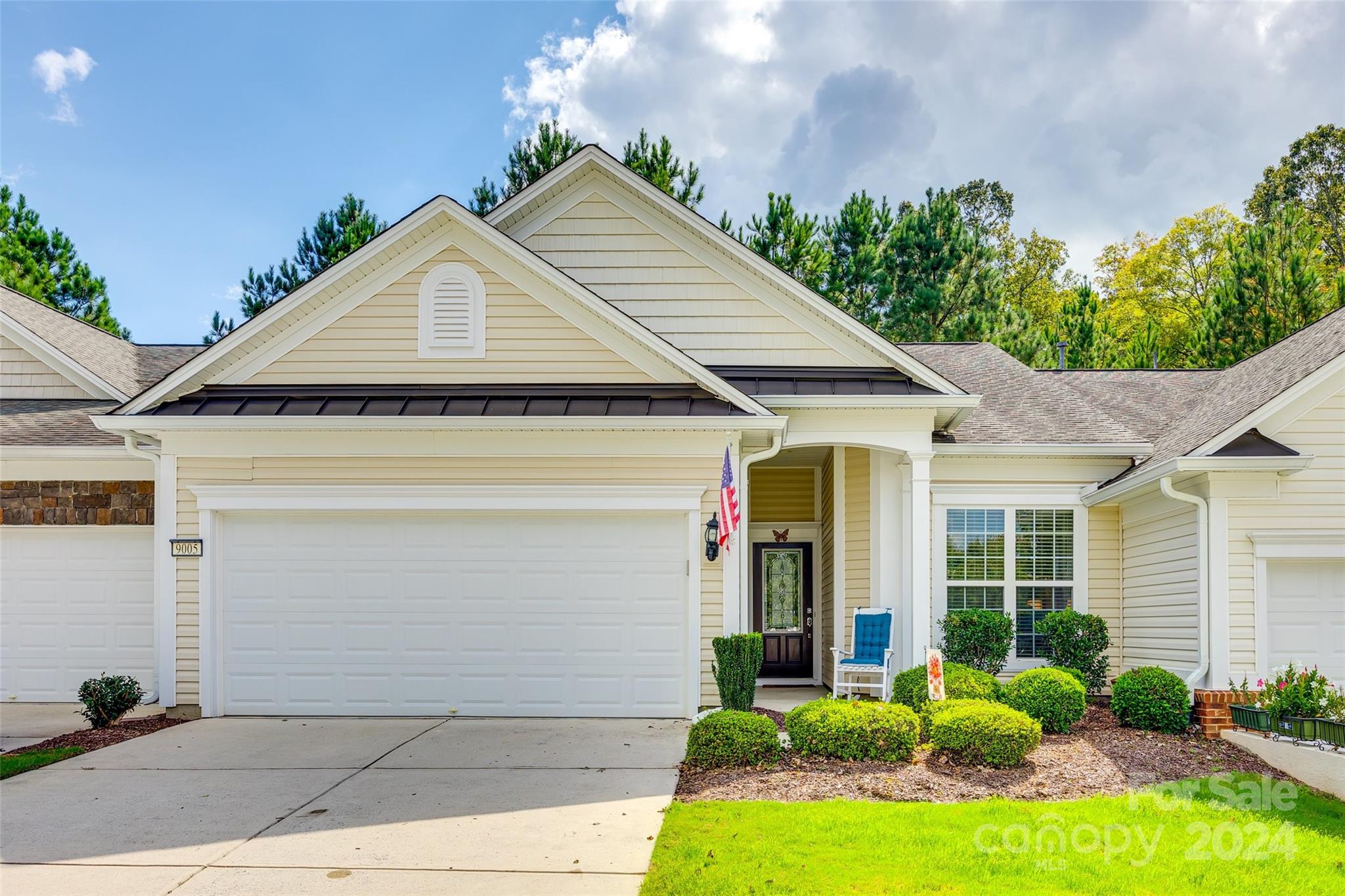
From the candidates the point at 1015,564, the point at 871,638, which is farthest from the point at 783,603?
the point at 1015,564

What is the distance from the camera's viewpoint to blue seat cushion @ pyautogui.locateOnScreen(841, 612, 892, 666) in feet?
36.0

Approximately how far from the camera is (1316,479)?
9773 mm

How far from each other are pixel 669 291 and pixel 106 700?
24.2 feet

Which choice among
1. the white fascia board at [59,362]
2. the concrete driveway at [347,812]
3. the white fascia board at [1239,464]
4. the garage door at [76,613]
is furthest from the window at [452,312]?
the white fascia board at [1239,464]

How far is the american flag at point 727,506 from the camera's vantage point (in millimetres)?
9305

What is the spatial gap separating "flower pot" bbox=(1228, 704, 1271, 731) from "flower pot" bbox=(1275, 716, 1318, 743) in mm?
114

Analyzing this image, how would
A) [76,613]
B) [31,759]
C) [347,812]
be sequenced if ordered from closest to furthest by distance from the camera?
1. [347,812]
2. [31,759]
3. [76,613]

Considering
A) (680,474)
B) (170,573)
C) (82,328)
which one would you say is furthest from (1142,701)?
(82,328)

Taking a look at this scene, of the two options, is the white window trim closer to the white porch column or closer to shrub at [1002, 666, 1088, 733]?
the white porch column

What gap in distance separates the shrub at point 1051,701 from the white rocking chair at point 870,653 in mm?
1907

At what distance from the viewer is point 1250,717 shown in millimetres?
8883

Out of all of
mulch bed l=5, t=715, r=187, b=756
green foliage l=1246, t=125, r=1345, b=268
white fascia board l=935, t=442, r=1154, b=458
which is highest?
green foliage l=1246, t=125, r=1345, b=268

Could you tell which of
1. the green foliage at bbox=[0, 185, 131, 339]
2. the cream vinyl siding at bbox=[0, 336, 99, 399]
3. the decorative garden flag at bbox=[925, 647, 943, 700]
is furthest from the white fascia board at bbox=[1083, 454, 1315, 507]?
the green foliage at bbox=[0, 185, 131, 339]

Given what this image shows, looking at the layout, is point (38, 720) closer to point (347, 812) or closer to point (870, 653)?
point (347, 812)
